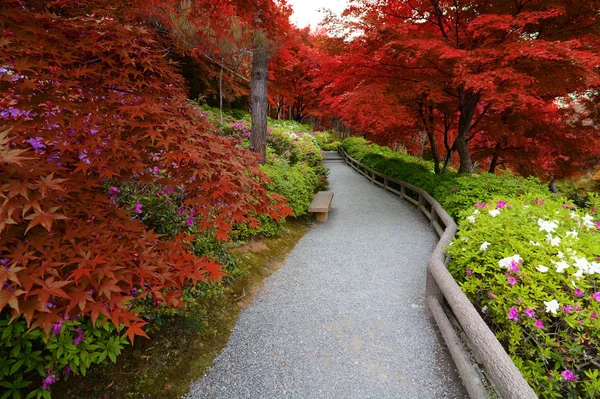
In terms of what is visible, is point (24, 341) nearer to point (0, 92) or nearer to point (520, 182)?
point (0, 92)

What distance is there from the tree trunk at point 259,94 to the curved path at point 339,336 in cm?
284

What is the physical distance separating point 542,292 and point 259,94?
19.9ft

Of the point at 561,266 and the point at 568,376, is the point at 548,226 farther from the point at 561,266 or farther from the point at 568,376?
the point at 568,376

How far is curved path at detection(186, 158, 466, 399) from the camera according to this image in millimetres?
2709

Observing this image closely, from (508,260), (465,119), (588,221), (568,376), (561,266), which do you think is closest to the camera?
(568,376)

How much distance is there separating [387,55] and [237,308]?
20.2ft

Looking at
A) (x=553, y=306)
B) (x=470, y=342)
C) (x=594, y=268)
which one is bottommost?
(x=470, y=342)

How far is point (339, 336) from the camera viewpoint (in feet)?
11.0

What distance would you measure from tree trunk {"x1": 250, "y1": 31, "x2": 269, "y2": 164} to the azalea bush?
4.53 meters

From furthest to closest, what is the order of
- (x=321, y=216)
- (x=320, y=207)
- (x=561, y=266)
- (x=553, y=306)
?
(x=321, y=216) < (x=320, y=207) < (x=561, y=266) < (x=553, y=306)

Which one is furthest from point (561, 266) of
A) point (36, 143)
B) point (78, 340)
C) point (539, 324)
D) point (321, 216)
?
point (321, 216)

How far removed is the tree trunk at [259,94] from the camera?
6416mm

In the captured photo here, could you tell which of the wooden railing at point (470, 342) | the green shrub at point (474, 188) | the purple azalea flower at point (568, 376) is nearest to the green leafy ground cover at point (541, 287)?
the purple azalea flower at point (568, 376)

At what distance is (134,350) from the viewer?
2.67 meters
